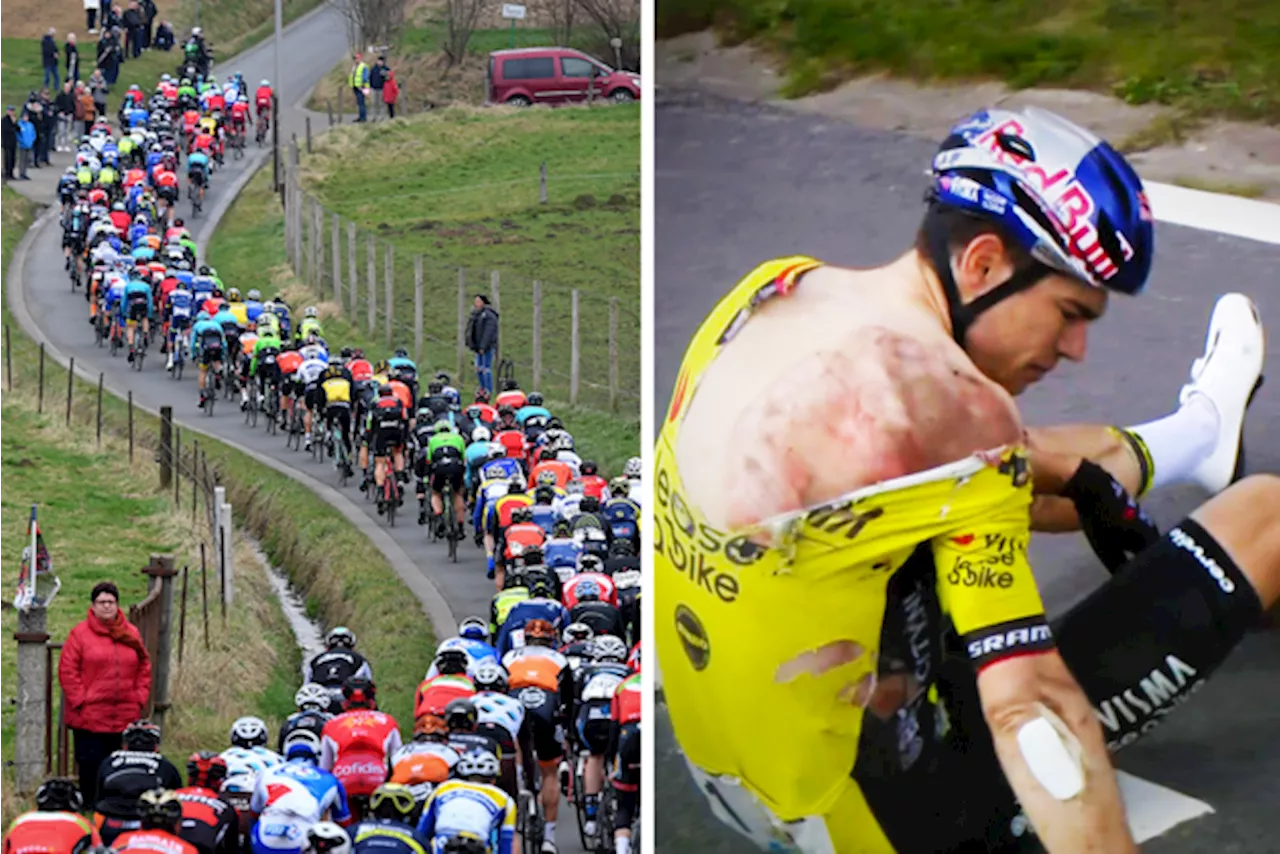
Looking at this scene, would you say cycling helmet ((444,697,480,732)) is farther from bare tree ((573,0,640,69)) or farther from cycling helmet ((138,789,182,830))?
bare tree ((573,0,640,69))

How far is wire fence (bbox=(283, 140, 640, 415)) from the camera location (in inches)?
1057

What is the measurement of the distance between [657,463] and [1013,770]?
1290 millimetres

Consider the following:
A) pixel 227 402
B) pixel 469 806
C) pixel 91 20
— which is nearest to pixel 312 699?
pixel 469 806

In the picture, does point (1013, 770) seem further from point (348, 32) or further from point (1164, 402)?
point (348, 32)

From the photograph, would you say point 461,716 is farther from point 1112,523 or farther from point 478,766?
point 1112,523

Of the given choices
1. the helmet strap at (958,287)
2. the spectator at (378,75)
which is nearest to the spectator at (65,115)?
the spectator at (378,75)

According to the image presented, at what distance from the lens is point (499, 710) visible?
11.6 metres

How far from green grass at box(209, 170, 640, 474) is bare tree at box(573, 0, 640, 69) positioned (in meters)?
12.4

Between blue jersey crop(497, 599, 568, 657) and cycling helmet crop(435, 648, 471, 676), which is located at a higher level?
cycling helmet crop(435, 648, 471, 676)

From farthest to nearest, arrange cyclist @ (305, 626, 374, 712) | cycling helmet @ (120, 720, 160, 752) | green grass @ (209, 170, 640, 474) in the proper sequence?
green grass @ (209, 170, 640, 474), cyclist @ (305, 626, 374, 712), cycling helmet @ (120, 720, 160, 752)

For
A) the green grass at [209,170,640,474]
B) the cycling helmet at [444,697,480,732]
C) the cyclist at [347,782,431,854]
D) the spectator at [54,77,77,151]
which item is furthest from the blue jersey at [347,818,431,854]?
the spectator at [54,77,77,151]

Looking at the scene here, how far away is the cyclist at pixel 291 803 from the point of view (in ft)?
33.8

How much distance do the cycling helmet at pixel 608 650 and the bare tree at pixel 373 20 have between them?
1673 inches

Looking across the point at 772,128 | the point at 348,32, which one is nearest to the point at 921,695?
the point at 772,128
